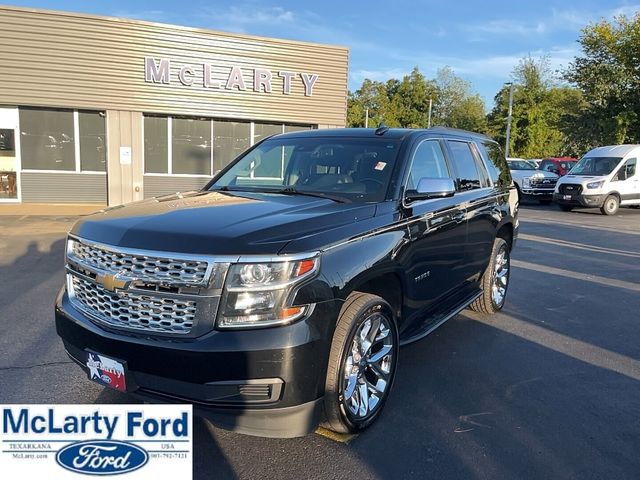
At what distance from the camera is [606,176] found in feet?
60.7

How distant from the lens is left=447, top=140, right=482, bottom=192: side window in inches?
194

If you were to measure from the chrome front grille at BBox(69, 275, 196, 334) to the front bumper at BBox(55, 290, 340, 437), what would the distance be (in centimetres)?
6

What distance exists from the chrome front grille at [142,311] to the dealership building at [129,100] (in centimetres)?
1441

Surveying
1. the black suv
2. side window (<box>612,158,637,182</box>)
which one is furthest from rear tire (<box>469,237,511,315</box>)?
side window (<box>612,158,637,182</box>)

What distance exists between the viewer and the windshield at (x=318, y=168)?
3932 mm

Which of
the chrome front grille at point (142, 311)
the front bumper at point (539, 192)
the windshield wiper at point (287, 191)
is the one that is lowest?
the front bumper at point (539, 192)

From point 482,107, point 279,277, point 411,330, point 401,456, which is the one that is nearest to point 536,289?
point 411,330

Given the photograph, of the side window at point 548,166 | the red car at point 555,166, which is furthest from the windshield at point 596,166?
the side window at point 548,166

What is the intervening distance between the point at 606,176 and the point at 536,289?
44.2 feet

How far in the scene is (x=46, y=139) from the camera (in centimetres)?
1603

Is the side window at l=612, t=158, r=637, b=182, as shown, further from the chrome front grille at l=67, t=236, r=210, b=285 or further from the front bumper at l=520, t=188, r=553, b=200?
the chrome front grille at l=67, t=236, r=210, b=285

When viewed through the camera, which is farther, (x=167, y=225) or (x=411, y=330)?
(x=411, y=330)

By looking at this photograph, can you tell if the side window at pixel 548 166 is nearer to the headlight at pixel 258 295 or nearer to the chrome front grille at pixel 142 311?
the headlight at pixel 258 295

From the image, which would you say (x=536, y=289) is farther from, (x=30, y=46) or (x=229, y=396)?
(x=30, y=46)
